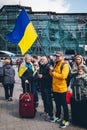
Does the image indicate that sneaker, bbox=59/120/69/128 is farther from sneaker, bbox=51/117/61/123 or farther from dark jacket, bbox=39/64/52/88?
dark jacket, bbox=39/64/52/88

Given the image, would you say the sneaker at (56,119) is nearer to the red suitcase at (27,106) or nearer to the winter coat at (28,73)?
the red suitcase at (27,106)

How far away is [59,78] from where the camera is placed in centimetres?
873

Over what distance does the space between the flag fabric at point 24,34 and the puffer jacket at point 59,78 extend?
1.30m

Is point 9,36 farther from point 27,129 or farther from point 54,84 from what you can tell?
point 27,129

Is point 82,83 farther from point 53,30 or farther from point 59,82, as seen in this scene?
point 53,30

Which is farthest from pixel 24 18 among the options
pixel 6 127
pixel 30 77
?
pixel 6 127

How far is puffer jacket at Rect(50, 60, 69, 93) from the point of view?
28.5 feet

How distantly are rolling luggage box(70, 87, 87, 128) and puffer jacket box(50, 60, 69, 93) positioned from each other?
1.18 feet

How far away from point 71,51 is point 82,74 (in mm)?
80903

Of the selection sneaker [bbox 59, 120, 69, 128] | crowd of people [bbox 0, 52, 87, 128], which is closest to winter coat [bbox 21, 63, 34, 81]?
crowd of people [bbox 0, 52, 87, 128]

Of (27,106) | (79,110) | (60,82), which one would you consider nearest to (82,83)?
(60,82)

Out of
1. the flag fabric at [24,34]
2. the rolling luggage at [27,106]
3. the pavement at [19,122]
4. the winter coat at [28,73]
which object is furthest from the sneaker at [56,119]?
the winter coat at [28,73]

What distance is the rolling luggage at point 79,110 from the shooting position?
8.70 meters

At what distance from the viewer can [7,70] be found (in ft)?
42.5
